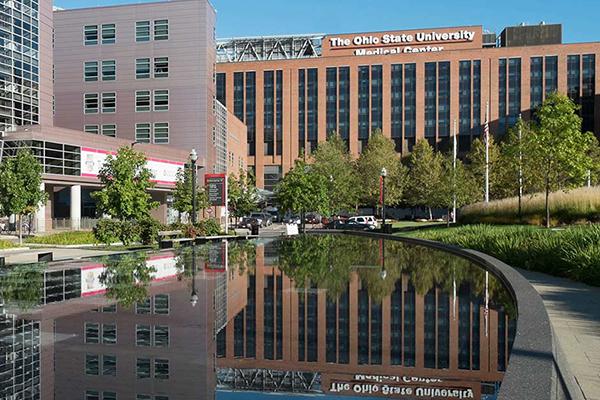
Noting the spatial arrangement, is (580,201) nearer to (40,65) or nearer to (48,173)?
(48,173)

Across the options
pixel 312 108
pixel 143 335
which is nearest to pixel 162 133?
pixel 312 108

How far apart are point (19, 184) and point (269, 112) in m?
77.6

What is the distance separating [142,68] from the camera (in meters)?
61.8

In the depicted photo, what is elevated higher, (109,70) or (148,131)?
(109,70)

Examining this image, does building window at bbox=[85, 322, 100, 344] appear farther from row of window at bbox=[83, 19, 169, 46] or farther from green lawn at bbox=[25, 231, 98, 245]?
row of window at bbox=[83, 19, 169, 46]

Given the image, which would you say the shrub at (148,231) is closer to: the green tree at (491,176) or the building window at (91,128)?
the building window at (91,128)

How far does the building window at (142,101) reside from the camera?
6209cm

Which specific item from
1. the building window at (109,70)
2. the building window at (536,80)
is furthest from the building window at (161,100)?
the building window at (536,80)

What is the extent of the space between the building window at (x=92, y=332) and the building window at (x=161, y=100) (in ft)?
181

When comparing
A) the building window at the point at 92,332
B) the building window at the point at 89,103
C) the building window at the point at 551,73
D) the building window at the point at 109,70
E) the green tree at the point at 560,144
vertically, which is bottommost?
the building window at the point at 92,332

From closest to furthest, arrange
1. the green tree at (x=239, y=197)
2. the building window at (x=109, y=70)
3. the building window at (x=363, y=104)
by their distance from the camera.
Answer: the green tree at (x=239, y=197) < the building window at (x=109, y=70) < the building window at (x=363, y=104)

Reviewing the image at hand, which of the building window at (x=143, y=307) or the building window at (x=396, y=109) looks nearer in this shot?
the building window at (x=143, y=307)

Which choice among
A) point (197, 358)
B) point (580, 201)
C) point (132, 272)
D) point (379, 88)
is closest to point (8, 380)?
point (197, 358)

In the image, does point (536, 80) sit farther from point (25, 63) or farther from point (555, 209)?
point (25, 63)
